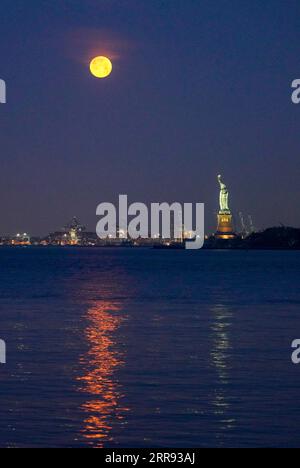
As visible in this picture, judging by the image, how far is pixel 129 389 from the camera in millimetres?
16609

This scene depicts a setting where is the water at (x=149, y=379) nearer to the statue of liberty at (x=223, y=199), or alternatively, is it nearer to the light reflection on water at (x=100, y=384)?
the light reflection on water at (x=100, y=384)

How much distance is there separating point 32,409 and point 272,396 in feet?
12.4

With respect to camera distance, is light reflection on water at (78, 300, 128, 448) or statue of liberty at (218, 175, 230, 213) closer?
light reflection on water at (78, 300, 128, 448)

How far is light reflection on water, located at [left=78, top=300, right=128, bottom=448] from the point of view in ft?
44.4

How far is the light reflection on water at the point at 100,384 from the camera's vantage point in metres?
13.5

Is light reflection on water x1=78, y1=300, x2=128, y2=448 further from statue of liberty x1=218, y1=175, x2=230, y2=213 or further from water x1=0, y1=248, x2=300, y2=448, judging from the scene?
statue of liberty x1=218, y1=175, x2=230, y2=213

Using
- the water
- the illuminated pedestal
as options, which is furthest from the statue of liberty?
the water

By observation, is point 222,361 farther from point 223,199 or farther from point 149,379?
point 223,199

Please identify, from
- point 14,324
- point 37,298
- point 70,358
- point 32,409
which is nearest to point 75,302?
point 37,298

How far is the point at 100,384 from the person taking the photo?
1708cm

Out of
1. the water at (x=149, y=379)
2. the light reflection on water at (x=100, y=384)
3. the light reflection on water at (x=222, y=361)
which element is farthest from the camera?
the light reflection on water at (x=222, y=361)

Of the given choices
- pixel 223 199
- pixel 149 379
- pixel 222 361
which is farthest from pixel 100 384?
pixel 223 199

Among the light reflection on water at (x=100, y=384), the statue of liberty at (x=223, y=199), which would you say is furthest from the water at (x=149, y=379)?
the statue of liberty at (x=223, y=199)

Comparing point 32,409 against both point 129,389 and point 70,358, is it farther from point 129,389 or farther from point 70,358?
point 70,358
